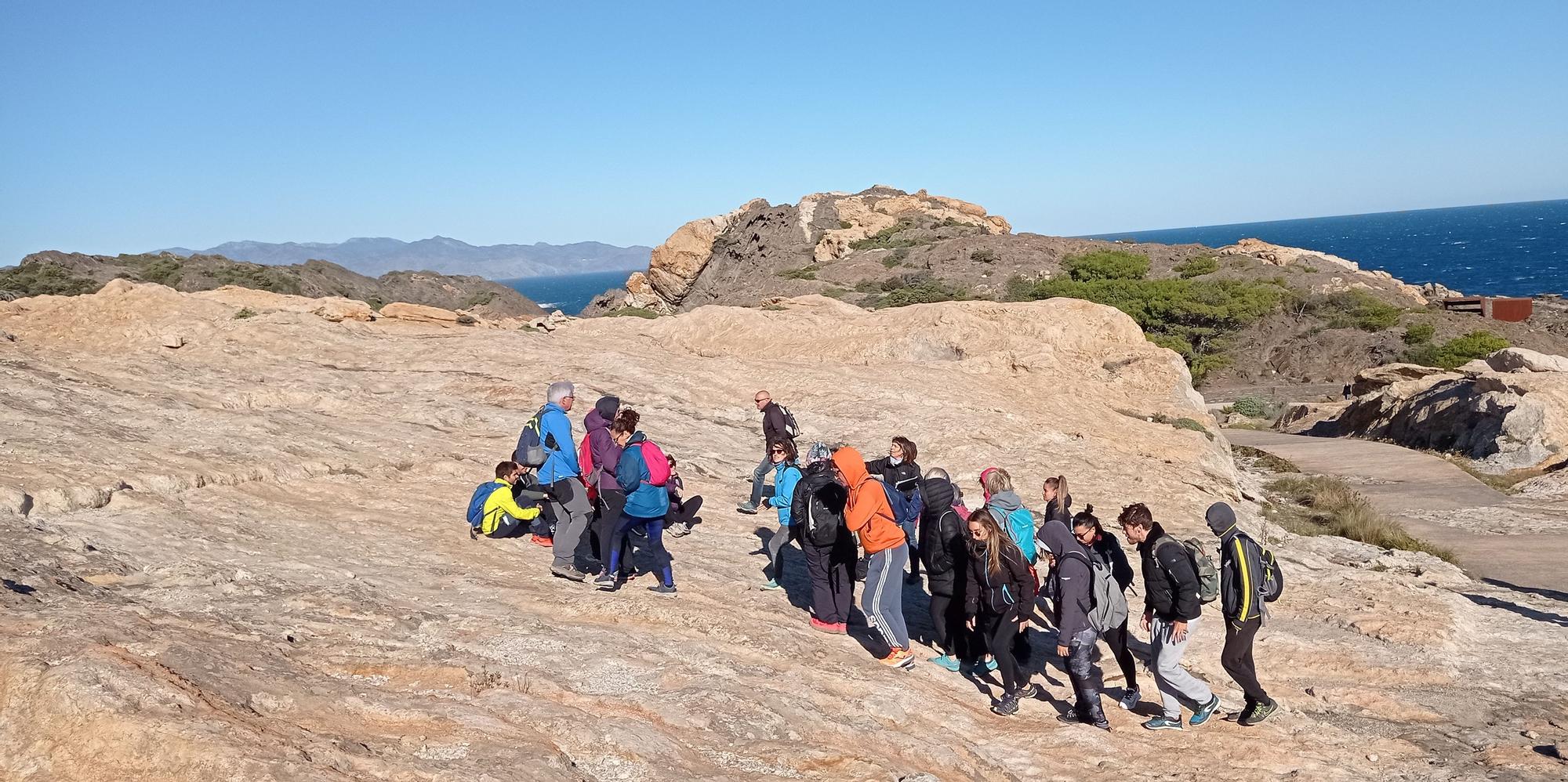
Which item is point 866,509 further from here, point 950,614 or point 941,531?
point 950,614

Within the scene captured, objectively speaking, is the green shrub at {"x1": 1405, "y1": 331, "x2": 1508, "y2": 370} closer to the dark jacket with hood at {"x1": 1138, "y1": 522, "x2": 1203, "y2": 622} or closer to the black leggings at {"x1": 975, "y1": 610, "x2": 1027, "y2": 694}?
the dark jacket with hood at {"x1": 1138, "y1": 522, "x2": 1203, "y2": 622}

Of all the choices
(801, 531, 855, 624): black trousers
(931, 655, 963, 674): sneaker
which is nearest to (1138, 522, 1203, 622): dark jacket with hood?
(931, 655, 963, 674): sneaker

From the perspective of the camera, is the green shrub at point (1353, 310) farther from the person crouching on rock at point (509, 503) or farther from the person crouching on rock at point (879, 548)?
the person crouching on rock at point (509, 503)

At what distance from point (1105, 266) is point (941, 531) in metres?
→ 45.6

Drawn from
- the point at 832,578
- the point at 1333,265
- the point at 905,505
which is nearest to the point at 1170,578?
the point at 905,505

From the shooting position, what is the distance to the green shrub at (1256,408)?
109 feet

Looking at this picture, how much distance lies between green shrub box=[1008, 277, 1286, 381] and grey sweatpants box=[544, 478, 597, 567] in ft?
127

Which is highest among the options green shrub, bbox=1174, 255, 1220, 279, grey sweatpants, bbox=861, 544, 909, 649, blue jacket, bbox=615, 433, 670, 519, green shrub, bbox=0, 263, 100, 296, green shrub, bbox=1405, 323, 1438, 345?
green shrub, bbox=0, 263, 100, 296

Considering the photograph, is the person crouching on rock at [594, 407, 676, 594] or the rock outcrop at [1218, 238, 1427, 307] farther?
the rock outcrop at [1218, 238, 1427, 307]

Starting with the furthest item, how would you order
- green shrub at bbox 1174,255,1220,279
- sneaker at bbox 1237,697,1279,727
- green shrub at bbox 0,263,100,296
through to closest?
green shrub at bbox 1174,255,1220,279, green shrub at bbox 0,263,100,296, sneaker at bbox 1237,697,1279,727

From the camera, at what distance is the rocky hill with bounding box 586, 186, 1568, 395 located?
146 ft

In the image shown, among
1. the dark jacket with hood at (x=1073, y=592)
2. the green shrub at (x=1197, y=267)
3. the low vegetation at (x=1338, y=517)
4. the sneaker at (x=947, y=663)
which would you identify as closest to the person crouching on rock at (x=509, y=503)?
the sneaker at (x=947, y=663)

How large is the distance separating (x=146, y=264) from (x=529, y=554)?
4358 cm

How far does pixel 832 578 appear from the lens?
7961 millimetres
